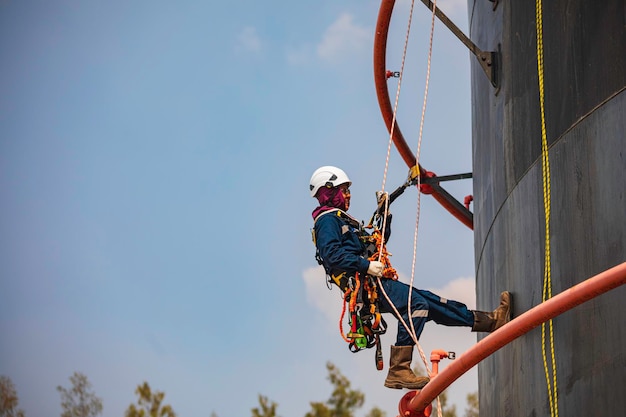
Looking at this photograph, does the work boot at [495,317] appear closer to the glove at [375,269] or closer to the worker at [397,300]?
the worker at [397,300]

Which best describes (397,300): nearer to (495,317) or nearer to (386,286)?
(386,286)

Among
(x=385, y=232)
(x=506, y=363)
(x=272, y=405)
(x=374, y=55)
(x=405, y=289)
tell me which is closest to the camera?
(x=506, y=363)

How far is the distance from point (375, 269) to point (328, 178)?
46.2 inches

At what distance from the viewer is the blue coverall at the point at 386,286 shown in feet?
29.6

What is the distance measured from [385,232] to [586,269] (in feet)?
9.47

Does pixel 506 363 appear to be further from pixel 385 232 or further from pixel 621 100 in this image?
pixel 621 100

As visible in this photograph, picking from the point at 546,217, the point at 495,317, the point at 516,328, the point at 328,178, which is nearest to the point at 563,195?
the point at 546,217

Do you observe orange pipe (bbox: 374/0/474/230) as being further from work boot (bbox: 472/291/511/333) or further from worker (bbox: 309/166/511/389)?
work boot (bbox: 472/291/511/333)

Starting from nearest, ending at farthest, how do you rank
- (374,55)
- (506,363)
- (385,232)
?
(506,363)
(385,232)
(374,55)

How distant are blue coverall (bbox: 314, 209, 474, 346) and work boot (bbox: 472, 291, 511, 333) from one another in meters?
0.06

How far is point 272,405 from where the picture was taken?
2462 cm

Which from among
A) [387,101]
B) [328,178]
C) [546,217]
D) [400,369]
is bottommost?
[400,369]

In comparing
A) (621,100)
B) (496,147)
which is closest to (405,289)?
(496,147)

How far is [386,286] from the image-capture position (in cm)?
920
